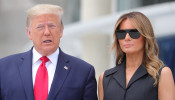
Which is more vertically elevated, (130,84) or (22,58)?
(22,58)

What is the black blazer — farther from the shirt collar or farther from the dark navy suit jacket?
the shirt collar

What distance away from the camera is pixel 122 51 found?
387cm

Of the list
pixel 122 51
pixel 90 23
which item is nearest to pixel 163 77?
pixel 122 51

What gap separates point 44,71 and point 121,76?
0.78 m

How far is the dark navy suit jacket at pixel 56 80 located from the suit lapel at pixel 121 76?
0.80 ft

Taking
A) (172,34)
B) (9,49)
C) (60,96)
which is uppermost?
(60,96)

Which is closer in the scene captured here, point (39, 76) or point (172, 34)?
point (39, 76)

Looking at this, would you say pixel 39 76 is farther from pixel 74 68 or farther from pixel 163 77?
pixel 163 77

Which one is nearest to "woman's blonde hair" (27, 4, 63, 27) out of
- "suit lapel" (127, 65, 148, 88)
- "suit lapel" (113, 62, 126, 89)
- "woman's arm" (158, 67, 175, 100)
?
"suit lapel" (113, 62, 126, 89)

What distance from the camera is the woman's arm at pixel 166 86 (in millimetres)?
3439

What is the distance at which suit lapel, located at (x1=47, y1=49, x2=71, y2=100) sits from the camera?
3576mm

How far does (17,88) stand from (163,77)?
142 centimetres

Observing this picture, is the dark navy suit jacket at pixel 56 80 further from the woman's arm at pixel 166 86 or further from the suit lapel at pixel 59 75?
the woman's arm at pixel 166 86

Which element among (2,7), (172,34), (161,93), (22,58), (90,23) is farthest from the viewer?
(2,7)
